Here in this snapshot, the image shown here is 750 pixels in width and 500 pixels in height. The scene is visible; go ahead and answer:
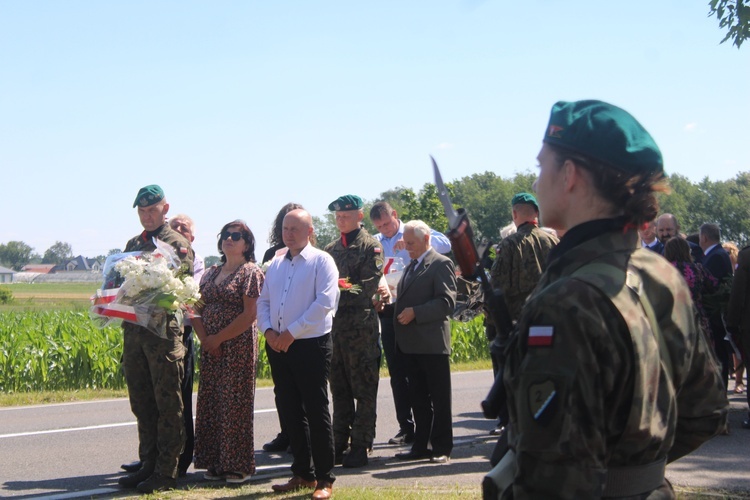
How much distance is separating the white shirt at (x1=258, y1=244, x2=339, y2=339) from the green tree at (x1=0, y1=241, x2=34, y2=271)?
187 meters

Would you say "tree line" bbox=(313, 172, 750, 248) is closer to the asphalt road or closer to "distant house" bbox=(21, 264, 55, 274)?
"distant house" bbox=(21, 264, 55, 274)

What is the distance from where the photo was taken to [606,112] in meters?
2.51

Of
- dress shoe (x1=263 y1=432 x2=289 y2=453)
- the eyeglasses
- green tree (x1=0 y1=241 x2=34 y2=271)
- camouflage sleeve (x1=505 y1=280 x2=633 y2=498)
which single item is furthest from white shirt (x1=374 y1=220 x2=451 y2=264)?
green tree (x1=0 y1=241 x2=34 y2=271)

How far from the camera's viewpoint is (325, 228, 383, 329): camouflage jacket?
8.24m

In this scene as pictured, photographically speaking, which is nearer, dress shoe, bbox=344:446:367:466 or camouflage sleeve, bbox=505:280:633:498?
camouflage sleeve, bbox=505:280:633:498

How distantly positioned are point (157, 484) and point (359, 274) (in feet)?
8.83

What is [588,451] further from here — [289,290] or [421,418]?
[421,418]

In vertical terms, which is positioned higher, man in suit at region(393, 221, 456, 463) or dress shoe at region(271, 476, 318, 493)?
man in suit at region(393, 221, 456, 463)

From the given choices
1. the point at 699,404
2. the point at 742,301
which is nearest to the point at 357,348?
the point at 742,301

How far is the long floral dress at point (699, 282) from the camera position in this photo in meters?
9.95

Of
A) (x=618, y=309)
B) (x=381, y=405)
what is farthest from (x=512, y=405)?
(x=381, y=405)

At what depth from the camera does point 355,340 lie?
827 centimetres

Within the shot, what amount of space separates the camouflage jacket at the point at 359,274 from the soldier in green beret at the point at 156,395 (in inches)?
62.4

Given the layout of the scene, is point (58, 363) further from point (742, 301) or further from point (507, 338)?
point (507, 338)
